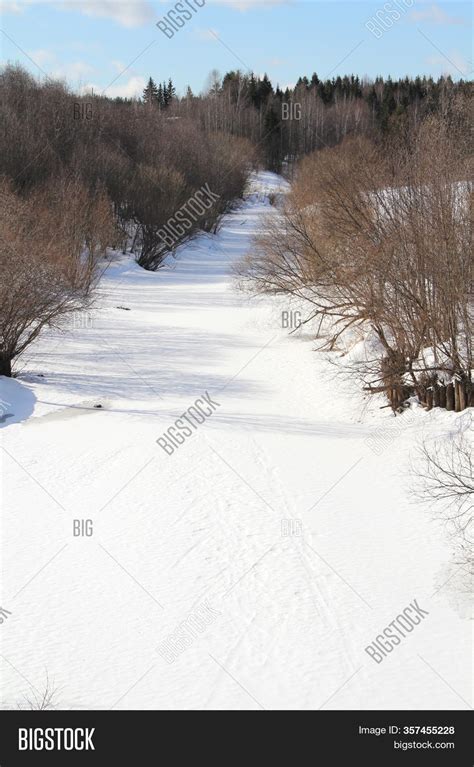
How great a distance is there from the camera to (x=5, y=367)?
18.0 meters

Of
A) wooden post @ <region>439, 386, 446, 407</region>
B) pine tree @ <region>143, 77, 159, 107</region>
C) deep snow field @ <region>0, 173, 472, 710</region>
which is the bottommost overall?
deep snow field @ <region>0, 173, 472, 710</region>

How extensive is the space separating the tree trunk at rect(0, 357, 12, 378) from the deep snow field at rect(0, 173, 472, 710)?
531 mm

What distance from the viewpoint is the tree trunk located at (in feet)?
58.8

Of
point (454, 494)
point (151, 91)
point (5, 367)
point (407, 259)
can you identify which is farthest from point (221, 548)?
point (151, 91)

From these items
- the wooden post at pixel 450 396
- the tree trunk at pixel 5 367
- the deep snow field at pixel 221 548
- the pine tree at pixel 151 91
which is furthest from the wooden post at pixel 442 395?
the pine tree at pixel 151 91

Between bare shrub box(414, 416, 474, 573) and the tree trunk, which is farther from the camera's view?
the tree trunk

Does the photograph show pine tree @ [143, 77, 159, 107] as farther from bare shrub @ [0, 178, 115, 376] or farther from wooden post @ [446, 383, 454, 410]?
wooden post @ [446, 383, 454, 410]

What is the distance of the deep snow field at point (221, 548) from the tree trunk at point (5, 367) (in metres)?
0.53

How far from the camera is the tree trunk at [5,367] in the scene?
58.8ft

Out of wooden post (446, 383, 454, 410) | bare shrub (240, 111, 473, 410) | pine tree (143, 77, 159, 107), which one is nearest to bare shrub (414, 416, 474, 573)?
wooden post (446, 383, 454, 410)

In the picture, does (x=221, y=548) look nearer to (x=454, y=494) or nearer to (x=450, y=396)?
(x=454, y=494)

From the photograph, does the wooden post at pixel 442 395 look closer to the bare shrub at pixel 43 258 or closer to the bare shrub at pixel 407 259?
the bare shrub at pixel 407 259

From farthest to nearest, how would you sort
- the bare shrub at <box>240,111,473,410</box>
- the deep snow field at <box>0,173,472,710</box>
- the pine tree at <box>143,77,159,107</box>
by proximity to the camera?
the pine tree at <box>143,77,159,107</box>
the bare shrub at <box>240,111,473,410</box>
the deep snow field at <box>0,173,472,710</box>
